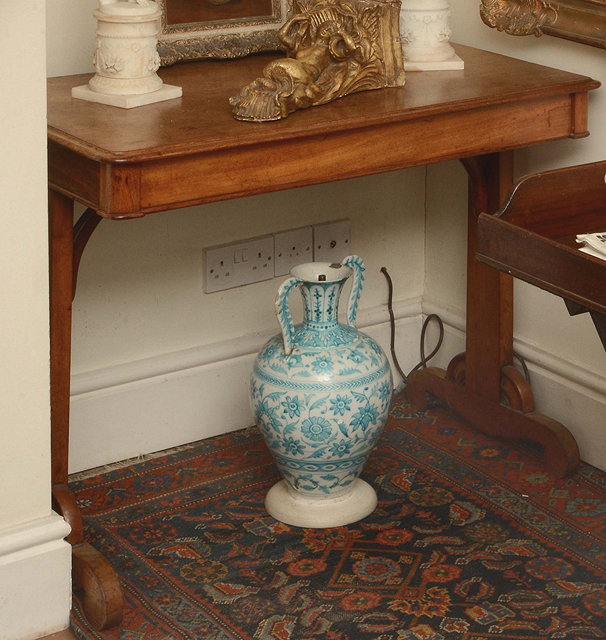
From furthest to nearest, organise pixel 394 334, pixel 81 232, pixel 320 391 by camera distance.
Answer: pixel 394 334 < pixel 320 391 < pixel 81 232

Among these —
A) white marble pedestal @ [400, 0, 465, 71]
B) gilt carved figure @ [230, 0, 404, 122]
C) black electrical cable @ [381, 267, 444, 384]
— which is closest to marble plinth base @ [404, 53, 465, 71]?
white marble pedestal @ [400, 0, 465, 71]

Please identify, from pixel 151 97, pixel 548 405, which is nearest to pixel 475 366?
pixel 548 405

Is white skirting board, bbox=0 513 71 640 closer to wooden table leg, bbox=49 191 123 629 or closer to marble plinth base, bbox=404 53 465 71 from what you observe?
wooden table leg, bbox=49 191 123 629

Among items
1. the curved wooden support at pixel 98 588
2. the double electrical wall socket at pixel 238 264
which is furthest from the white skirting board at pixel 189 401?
the curved wooden support at pixel 98 588

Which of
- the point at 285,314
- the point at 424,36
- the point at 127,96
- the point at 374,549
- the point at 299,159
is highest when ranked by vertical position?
the point at 424,36

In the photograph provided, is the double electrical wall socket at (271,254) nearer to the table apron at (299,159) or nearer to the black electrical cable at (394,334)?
the black electrical cable at (394,334)

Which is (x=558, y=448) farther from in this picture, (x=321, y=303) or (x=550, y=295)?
(x=321, y=303)

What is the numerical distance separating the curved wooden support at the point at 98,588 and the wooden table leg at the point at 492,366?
113 cm

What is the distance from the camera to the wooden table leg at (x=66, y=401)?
2240mm

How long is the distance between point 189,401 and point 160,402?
0.08 m

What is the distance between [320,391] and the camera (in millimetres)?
2520

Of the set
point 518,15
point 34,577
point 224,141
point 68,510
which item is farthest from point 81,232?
point 518,15

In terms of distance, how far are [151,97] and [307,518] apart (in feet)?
3.20

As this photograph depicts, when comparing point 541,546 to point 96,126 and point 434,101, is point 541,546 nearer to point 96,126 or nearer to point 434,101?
point 434,101
